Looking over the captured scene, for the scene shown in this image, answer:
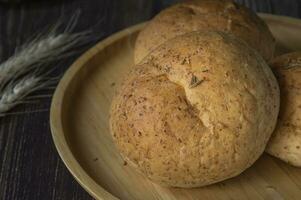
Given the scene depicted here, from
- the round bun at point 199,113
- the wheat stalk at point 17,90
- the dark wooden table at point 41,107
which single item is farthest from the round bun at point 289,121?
the wheat stalk at point 17,90

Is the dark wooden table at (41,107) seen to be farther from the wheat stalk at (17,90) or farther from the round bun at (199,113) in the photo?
the round bun at (199,113)

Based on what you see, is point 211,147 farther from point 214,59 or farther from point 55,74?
point 55,74

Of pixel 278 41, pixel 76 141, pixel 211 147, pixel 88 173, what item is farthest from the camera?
pixel 278 41

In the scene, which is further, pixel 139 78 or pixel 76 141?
pixel 76 141

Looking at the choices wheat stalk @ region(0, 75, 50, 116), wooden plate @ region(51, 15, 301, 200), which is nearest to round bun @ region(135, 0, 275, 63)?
wooden plate @ region(51, 15, 301, 200)

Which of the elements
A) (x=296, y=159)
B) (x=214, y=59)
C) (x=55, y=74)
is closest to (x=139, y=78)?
(x=214, y=59)

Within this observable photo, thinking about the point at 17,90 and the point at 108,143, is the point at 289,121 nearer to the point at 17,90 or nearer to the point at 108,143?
the point at 108,143
